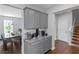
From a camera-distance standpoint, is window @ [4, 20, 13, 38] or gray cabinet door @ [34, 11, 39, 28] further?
gray cabinet door @ [34, 11, 39, 28]

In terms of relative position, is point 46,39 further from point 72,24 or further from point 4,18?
point 4,18

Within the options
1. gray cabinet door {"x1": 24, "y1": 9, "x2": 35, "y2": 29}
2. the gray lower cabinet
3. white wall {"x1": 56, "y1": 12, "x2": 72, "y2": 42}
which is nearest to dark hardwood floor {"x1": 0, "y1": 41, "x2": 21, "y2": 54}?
the gray lower cabinet

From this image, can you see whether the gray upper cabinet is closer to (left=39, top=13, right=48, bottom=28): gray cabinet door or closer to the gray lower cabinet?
(left=39, top=13, right=48, bottom=28): gray cabinet door

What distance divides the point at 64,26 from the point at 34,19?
23.7 inches

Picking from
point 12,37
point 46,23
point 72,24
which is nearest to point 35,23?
point 46,23

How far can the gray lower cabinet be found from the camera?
4.50 ft

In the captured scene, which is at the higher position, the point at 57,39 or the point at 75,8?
the point at 75,8

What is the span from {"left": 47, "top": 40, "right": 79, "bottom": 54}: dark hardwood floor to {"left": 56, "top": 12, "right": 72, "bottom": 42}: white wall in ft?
0.32

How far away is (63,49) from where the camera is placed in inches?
55.6

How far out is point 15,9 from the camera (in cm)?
130

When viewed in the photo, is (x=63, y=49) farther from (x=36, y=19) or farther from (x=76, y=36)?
(x=36, y=19)
